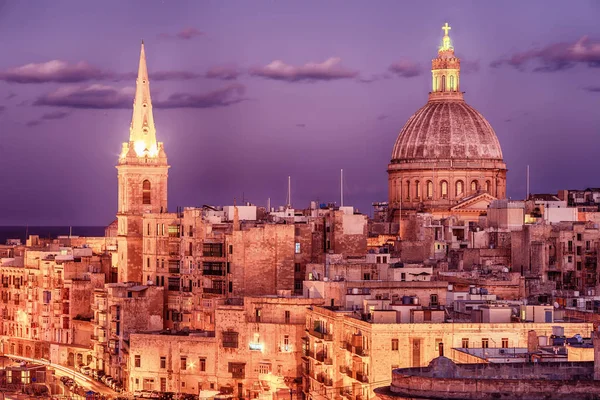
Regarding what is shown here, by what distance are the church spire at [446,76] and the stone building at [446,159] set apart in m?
0.10

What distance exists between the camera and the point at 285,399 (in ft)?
236

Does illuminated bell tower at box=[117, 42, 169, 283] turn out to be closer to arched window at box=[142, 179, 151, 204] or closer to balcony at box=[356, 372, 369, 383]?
arched window at box=[142, 179, 151, 204]

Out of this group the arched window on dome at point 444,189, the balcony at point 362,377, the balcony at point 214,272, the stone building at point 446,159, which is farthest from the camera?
the arched window on dome at point 444,189

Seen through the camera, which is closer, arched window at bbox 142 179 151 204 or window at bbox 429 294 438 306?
window at bbox 429 294 438 306

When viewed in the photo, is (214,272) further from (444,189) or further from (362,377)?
(444,189)

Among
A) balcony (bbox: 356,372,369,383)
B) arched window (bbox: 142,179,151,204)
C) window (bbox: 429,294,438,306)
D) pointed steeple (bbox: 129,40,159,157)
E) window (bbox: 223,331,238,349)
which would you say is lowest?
balcony (bbox: 356,372,369,383)

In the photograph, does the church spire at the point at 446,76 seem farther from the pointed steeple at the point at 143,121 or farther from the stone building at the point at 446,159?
the pointed steeple at the point at 143,121

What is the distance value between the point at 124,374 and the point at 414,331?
897 inches

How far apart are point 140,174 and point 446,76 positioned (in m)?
30.5

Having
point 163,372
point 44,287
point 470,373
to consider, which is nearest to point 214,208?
point 44,287

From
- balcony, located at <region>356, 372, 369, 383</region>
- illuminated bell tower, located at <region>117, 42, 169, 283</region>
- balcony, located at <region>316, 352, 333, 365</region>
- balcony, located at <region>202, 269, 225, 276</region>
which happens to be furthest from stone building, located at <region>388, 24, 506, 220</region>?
balcony, located at <region>356, 372, 369, 383</region>

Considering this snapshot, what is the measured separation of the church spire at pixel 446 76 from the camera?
12206 cm

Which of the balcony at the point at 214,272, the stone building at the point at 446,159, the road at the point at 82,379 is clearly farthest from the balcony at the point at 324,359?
the stone building at the point at 446,159

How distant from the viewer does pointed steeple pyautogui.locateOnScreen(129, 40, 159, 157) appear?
10138 cm
